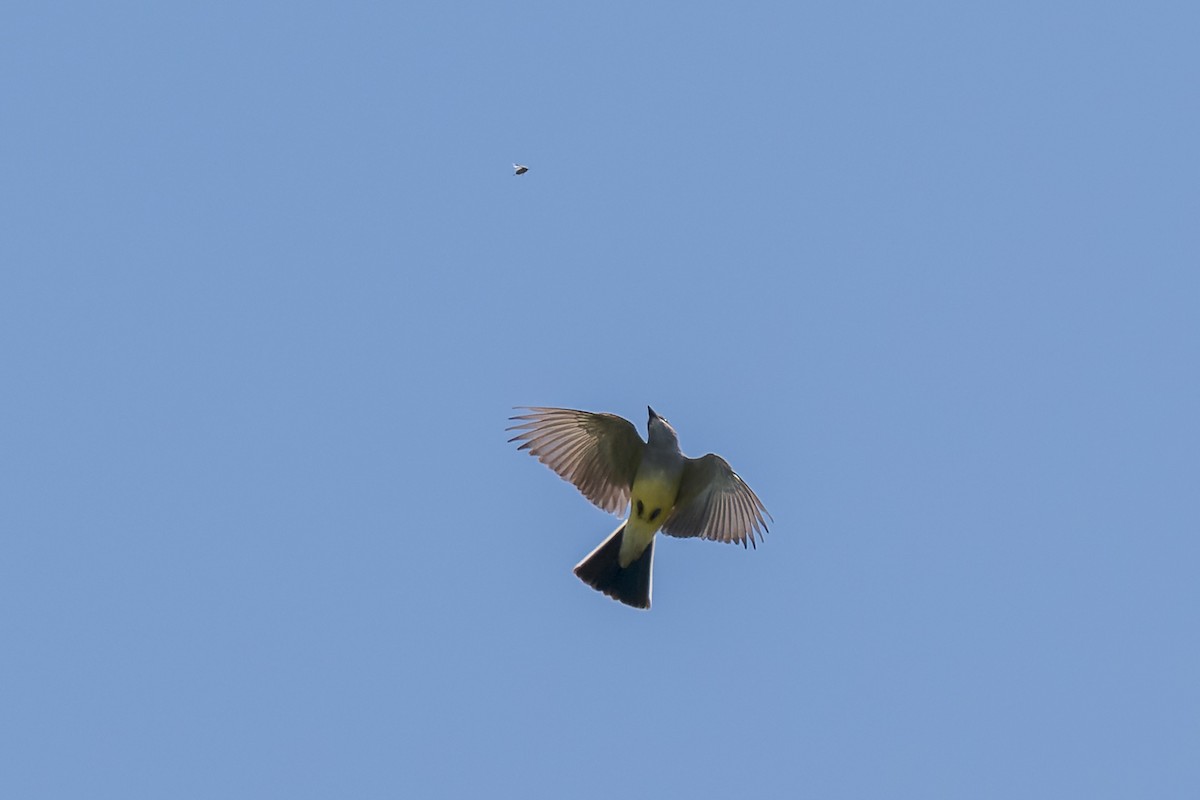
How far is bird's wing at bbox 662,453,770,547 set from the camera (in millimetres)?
18359

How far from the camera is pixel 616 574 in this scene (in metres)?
18.6

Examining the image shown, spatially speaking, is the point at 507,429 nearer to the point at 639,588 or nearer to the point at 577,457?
the point at 577,457

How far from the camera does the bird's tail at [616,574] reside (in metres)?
18.5

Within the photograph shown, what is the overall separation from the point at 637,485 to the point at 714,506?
0.83 metres

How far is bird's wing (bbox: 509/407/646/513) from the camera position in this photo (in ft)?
60.3

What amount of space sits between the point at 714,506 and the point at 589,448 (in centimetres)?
139

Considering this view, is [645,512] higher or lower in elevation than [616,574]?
higher

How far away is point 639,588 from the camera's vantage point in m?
18.5

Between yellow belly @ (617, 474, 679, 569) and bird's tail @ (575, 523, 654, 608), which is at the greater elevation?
yellow belly @ (617, 474, 679, 569)

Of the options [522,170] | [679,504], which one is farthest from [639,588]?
[522,170]

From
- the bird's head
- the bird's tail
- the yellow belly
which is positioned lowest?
the bird's tail

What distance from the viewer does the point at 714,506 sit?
18.7 m

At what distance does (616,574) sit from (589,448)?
1299mm

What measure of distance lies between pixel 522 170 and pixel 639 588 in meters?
4.38
